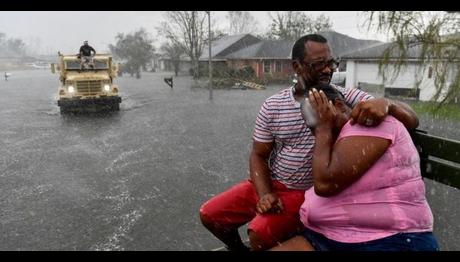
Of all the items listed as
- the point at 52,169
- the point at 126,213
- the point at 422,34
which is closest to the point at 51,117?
the point at 52,169

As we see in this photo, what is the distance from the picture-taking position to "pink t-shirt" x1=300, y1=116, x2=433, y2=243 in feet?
5.79

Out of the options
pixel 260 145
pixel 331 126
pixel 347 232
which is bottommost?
pixel 347 232

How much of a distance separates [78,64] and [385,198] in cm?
1875

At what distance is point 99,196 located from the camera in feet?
24.6

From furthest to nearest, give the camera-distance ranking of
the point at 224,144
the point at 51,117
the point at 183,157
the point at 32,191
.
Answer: the point at 51,117, the point at 224,144, the point at 183,157, the point at 32,191

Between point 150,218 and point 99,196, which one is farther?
point 99,196

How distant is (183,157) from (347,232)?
8.95 meters

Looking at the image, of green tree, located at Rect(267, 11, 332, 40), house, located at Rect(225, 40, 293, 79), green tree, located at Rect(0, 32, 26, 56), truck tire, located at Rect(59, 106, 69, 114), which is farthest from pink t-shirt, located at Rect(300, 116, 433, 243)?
green tree, located at Rect(0, 32, 26, 56)

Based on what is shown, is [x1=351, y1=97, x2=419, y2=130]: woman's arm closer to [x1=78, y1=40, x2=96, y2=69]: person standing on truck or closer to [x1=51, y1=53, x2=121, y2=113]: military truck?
[x1=51, y1=53, x2=121, y2=113]: military truck

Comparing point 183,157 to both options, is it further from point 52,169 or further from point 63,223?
point 63,223

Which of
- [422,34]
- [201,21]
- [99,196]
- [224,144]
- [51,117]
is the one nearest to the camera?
[99,196]

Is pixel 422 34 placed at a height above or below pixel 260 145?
above

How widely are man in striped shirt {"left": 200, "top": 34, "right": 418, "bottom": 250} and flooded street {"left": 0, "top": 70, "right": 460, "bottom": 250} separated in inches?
114

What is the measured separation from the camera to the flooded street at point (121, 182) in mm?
5746
